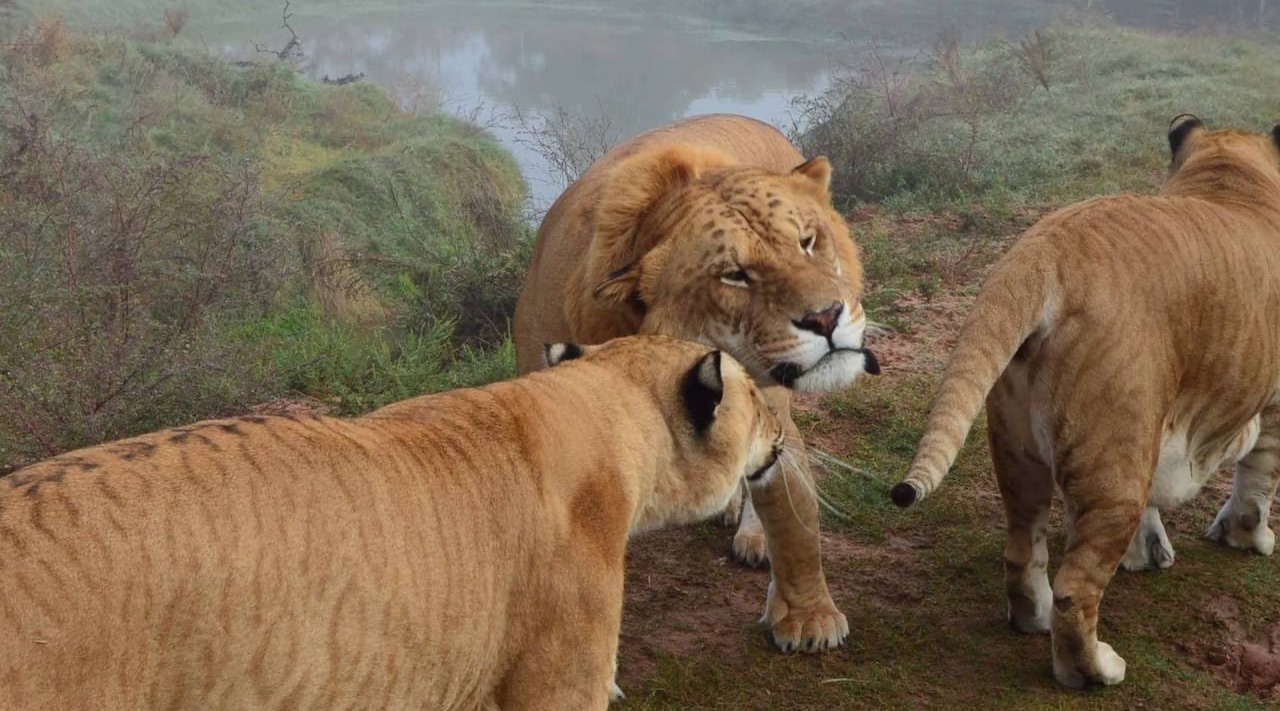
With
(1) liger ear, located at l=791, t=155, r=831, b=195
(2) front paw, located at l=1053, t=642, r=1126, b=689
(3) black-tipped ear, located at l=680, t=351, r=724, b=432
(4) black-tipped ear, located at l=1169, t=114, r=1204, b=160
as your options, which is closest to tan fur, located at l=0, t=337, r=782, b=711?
(3) black-tipped ear, located at l=680, t=351, r=724, b=432

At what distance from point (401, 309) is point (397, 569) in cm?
669

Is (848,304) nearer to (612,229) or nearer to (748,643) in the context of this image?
(612,229)

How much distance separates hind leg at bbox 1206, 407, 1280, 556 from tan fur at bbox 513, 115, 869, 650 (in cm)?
170

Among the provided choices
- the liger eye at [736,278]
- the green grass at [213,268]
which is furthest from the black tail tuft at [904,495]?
the green grass at [213,268]

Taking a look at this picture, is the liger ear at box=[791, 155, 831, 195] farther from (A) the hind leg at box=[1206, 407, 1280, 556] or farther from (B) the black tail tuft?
(A) the hind leg at box=[1206, 407, 1280, 556]

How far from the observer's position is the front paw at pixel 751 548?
210 inches

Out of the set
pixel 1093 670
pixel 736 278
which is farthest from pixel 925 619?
pixel 736 278

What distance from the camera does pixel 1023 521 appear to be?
441 cm

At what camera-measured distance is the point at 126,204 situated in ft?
27.1

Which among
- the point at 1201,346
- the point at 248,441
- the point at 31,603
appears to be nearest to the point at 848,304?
the point at 1201,346

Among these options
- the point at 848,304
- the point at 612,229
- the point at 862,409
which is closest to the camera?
the point at 848,304

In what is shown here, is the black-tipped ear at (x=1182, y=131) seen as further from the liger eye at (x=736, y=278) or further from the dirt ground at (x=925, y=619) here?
the liger eye at (x=736, y=278)

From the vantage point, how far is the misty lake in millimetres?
25016

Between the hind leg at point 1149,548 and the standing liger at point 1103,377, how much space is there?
1.40 feet
